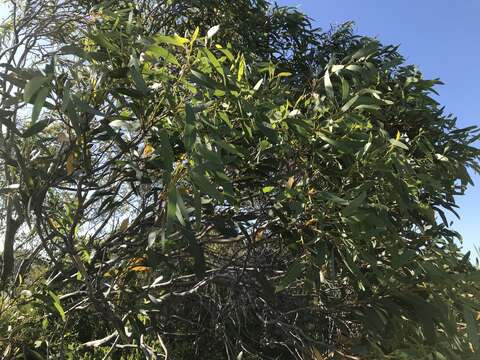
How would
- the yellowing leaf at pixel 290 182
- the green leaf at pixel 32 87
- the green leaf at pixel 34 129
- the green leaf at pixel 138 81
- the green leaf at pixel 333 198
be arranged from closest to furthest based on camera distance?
Answer: the green leaf at pixel 32 87, the green leaf at pixel 138 81, the green leaf at pixel 34 129, the green leaf at pixel 333 198, the yellowing leaf at pixel 290 182

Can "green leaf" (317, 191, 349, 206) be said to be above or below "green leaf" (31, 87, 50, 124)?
below

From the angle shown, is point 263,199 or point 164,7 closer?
point 263,199

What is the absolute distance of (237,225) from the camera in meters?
1.97

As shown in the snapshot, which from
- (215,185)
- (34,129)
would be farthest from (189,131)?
(34,129)

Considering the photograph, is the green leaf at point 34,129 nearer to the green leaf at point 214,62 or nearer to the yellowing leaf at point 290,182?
the green leaf at point 214,62

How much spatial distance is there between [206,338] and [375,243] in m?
2.30

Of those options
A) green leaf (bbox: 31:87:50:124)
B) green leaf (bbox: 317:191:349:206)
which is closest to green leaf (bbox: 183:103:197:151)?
green leaf (bbox: 31:87:50:124)

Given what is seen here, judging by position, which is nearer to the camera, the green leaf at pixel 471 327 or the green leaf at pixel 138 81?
the green leaf at pixel 138 81

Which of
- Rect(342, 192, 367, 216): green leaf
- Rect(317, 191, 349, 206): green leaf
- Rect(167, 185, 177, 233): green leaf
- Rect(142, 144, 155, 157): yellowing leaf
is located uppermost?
Rect(142, 144, 155, 157): yellowing leaf

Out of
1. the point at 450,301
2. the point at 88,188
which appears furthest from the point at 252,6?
the point at 450,301

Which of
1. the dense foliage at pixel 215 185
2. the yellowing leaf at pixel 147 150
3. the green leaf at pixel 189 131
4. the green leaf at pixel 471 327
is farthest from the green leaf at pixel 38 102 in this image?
the green leaf at pixel 471 327

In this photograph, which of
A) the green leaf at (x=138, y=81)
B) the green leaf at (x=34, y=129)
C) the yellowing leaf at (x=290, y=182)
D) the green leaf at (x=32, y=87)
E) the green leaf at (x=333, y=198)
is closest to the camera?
the green leaf at (x=32, y=87)

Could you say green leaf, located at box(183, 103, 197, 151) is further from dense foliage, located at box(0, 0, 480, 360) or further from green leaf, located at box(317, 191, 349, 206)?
green leaf, located at box(317, 191, 349, 206)

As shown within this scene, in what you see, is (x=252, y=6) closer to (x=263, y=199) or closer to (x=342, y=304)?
(x=263, y=199)
